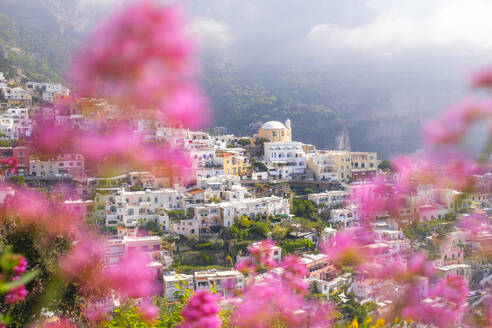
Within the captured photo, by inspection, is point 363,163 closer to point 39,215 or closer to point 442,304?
point 39,215

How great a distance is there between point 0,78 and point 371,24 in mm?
39916

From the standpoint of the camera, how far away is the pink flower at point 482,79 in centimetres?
164

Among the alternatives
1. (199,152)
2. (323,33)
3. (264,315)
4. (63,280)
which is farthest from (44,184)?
(323,33)

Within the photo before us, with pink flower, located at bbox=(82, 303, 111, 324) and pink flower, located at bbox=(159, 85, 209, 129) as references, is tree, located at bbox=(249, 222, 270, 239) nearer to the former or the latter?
pink flower, located at bbox=(82, 303, 111, 324)

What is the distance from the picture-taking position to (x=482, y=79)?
5.37 ft

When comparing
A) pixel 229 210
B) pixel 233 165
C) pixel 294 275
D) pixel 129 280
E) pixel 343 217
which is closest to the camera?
pixel 294 275

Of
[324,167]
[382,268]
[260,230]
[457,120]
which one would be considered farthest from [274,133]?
[457,120]

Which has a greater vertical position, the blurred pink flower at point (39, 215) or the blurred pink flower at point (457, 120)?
the blurred pink flower at point (457, 120)

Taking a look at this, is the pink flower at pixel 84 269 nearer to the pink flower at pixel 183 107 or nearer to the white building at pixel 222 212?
the pink flower at pixel 183 107

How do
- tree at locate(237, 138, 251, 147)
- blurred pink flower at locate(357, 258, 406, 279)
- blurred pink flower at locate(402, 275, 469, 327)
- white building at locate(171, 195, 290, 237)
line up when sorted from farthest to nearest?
tree at locate(237, 138, 251, 147)
white building at locate(171, 195, 290, 237)
blurred pink flower at locate(357, 258, 406, 279)
blurred pink flower at locate(402, 275, 469, 327)

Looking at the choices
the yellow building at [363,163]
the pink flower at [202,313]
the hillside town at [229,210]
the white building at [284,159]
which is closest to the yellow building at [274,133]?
the hillside town at [229,210]

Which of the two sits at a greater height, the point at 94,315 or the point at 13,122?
the point at 13,122

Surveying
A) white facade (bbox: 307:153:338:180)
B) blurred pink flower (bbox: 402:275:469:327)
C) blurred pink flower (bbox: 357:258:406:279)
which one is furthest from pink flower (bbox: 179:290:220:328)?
white facade (bbox: 307:153:338:180)

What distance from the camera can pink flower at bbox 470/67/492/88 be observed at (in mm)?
1636
